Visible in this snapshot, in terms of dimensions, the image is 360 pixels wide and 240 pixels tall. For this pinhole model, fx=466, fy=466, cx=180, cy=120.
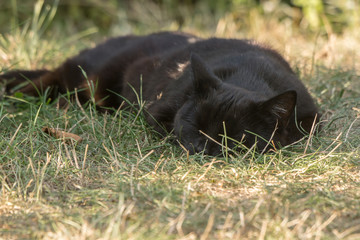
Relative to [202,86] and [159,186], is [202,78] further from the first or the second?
[159,186]

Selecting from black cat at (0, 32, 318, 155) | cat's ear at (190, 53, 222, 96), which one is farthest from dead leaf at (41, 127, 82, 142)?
cat's ear at (190, 53, 222, 96)

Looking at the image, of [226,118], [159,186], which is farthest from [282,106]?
[159,186]

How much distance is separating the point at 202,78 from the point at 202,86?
0.04 m

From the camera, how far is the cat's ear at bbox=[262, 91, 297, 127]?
86.6 inches

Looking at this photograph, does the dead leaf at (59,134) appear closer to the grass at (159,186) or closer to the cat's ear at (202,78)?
the grass at (159,186)

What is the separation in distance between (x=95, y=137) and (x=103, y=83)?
978 mm

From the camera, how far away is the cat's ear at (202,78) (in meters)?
2.40

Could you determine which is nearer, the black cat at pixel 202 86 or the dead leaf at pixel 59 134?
the black cat at pixel 202 86

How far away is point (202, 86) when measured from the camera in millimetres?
2439

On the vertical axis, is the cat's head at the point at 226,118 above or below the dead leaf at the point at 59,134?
above

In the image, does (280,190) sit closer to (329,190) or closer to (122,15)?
(329,190)

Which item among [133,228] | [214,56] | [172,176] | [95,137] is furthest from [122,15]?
[133,228]

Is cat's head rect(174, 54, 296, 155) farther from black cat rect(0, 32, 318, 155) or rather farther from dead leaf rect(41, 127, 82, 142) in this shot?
dead leaf rect(41, 127, 82, 142)

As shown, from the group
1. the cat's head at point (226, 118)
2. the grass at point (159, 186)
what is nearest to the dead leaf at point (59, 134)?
the grass at point (159, 186)
